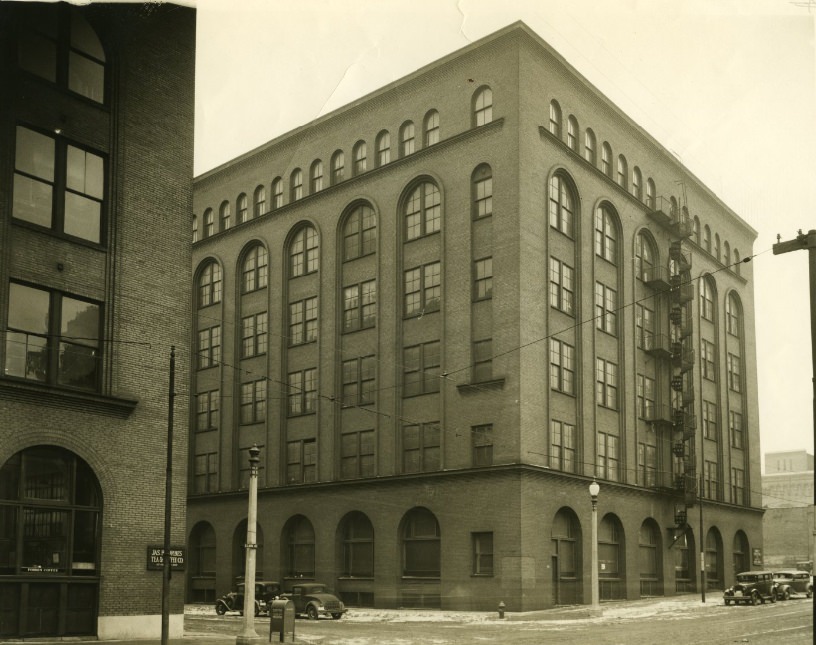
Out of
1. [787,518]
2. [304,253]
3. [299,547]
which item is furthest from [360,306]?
[787,518]

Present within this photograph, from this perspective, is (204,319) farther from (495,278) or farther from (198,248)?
(495,278)

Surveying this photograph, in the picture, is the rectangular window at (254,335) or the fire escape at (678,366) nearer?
the fire escape at (678,366)

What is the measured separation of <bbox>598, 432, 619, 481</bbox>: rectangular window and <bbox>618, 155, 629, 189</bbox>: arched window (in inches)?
587

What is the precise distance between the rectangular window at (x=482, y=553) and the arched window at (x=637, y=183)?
2384 cm

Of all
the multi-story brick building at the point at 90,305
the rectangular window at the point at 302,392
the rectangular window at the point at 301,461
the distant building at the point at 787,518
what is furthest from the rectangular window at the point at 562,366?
the distant building at the point at 787,518

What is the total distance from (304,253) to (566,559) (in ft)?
78.0

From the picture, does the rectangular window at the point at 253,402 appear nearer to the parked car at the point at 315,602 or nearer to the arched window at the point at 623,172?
the parked car at the point at 315,602

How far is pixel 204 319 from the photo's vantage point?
6738 cm

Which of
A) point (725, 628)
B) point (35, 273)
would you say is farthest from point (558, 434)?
point (35, 273)

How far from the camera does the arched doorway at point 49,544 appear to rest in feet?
83.7

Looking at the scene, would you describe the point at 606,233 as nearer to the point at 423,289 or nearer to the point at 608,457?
the point at 423,289

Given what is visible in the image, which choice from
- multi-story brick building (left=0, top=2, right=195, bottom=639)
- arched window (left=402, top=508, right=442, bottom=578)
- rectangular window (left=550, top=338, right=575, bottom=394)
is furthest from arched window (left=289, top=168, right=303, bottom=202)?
multi-story brick building (left=0, top=2, right=195, bottom=639)

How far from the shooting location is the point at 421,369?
5381 cm

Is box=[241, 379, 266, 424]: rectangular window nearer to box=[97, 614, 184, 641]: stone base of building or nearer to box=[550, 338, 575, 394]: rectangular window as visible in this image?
box=[550, 338, 575, 394]: rectangular window
